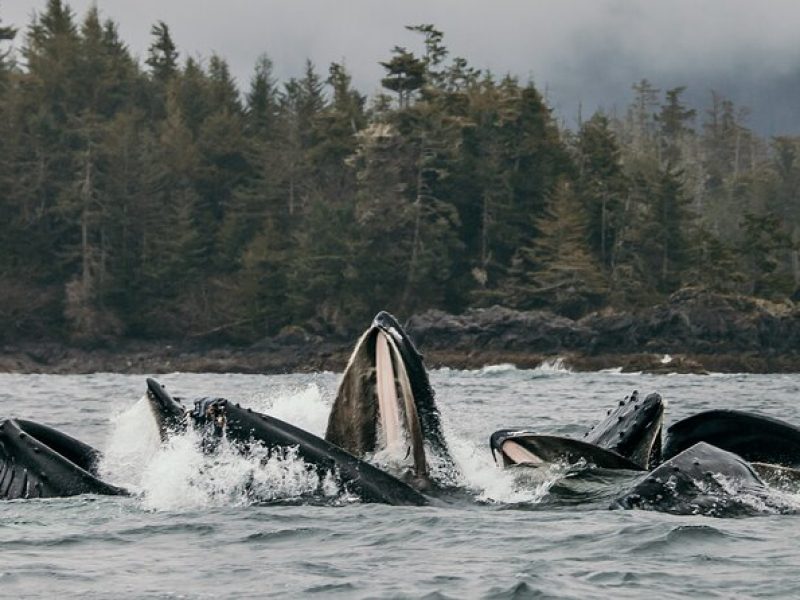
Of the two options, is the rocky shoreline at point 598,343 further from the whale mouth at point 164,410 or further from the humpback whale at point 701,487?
the humpback whale at point 701,487

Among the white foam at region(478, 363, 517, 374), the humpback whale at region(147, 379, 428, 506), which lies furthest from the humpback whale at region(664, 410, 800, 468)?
the white foam at region(478, 363, 517, 374)

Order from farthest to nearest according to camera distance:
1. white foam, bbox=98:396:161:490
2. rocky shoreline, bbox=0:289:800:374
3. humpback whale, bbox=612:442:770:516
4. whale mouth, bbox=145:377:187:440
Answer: rocky shoreline, bbox=0:289:800:374 → white foam, bbox=98:396:161:490 → whale mouth, bbox=145:377:187:440 → humpback whale, bbox=612:442:770:516

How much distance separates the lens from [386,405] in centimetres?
906

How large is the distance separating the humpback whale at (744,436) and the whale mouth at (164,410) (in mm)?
3415

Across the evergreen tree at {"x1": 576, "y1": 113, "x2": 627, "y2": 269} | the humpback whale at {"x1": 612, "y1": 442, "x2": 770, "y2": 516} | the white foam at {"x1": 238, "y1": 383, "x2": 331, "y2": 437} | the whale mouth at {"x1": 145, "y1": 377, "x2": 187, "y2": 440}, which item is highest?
the evergreen tree at {"x1": 576, "y1": 113, "x2": 627, "y2": 269}

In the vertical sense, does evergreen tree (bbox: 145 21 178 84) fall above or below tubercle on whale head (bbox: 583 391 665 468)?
above

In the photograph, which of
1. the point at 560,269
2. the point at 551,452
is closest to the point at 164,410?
the point at 551,452

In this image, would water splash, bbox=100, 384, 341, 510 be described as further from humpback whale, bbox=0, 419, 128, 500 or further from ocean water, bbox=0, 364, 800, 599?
humpback whale, bbox=0, 419, 128, 500

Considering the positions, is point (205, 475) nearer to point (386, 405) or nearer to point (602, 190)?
point (386, 405)

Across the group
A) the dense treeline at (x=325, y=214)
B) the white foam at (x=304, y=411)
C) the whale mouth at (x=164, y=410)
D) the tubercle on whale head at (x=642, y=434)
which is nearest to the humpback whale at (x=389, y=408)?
the whale mouth at (x=164, y=410)

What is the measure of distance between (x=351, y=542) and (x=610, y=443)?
2.60 m

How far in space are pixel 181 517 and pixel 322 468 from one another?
994mm

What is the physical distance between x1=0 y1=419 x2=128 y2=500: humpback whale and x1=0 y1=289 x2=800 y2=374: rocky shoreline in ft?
152

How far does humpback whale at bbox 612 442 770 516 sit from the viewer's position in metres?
9.11
